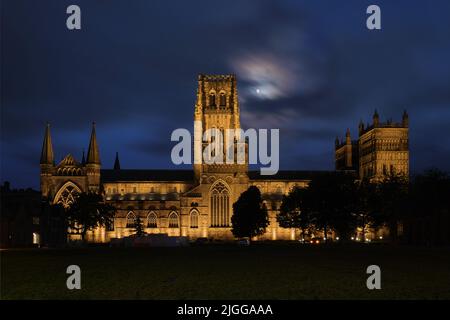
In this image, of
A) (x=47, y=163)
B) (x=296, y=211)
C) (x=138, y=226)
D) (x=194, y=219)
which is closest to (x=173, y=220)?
(x=194, y=219)

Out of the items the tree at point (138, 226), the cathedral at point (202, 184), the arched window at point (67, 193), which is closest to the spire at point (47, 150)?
the cathedral at point (202, 184)

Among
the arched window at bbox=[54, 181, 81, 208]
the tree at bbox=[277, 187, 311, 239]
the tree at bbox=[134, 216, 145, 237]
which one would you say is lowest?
the tree at bbox=[134, 216, 145, 237]

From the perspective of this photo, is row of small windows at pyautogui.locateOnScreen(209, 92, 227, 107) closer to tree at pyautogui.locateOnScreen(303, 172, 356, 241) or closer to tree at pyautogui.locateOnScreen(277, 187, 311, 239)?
tree at pyautogui.locateOnScreen(277, 187, 311, 239)

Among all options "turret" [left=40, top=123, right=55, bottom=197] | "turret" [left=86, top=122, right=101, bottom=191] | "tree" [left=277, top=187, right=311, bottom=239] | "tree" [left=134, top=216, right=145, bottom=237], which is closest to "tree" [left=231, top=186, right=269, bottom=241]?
"tree" [left=277, top=187, right=311, bottom=239]

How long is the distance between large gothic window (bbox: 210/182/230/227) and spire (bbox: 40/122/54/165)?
132ft

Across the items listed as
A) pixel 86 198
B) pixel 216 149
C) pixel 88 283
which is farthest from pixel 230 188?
pixel 88 283

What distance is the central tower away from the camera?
604ft

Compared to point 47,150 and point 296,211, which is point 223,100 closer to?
point 47,150

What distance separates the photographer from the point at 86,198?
143 metres

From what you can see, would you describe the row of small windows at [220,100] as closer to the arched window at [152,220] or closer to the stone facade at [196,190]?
the stone facade at [196,190]

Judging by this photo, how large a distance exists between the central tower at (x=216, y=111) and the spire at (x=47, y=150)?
35.2 metres

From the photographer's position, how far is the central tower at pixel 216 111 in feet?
604

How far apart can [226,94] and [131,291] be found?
16596 centimetres
